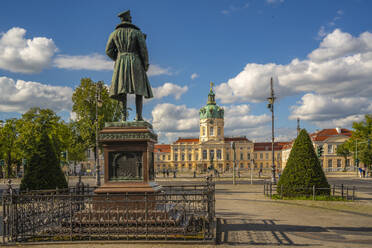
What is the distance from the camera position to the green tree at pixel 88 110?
4422 centimetres

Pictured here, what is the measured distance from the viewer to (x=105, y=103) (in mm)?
46562

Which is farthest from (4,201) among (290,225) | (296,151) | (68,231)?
(296,151)

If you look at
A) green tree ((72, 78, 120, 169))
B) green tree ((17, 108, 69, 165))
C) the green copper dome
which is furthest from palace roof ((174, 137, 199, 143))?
green tree ((72, 78, 120, 169))

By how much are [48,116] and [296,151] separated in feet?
131

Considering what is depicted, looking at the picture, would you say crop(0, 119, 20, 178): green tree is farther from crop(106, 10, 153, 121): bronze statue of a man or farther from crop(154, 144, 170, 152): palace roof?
crop(154, 144, 170, 152): palace roof

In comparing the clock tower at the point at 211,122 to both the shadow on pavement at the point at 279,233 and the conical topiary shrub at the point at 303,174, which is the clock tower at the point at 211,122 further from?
the shadow on pavement at the point at 279,233

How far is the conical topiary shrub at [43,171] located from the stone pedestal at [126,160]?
11285 mm

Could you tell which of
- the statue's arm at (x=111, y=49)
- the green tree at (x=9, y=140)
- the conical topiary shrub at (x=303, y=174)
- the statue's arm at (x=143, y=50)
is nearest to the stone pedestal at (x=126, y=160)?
the statue's arm at (x=143, y=50)

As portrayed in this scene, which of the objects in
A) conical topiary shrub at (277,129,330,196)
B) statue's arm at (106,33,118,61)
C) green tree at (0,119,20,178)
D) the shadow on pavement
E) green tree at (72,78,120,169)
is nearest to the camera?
the shadow on pavement

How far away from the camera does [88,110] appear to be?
45875mm

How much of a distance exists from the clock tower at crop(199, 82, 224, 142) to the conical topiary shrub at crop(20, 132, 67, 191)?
124243 mm

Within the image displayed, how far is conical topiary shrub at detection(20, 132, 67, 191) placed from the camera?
19.9 m

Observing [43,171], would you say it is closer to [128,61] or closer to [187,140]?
[128,61]

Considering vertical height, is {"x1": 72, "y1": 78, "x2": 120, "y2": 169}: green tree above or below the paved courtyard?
above
